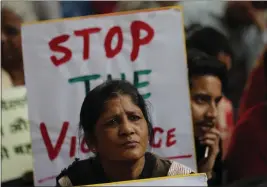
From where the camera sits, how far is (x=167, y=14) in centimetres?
75

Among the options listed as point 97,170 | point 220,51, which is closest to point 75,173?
point 97,170

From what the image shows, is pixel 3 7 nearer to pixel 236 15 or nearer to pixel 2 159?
pixel 2 159

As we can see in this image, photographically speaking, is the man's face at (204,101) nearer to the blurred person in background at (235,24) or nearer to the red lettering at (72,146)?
the blurred person in background at (235,24)

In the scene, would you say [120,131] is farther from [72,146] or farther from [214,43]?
[214,43]

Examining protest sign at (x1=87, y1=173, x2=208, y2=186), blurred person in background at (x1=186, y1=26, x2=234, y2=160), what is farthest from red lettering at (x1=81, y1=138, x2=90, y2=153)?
blurred person in background at (x1=186, y1=26, x2=234, y2=160)

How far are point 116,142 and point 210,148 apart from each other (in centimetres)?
18

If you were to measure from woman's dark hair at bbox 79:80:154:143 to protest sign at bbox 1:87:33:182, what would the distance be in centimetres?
11

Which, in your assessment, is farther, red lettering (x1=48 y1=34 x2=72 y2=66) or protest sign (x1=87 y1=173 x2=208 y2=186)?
red lettering (x1=48 y1=34 x2=72 y2=66)

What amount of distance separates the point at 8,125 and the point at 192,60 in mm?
366

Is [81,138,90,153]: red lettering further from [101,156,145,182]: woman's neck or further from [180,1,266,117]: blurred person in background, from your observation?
[180,1,266,117]: blurred person in background

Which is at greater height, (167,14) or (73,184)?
(167,14)

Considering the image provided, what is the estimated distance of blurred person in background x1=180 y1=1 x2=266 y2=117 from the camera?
0.77 metres

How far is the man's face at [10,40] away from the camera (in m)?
0.77

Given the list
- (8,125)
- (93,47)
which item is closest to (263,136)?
Result: (93,47)
